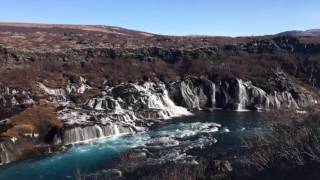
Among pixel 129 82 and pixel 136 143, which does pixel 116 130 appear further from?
pixel 129 82

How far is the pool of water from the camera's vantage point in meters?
63.7

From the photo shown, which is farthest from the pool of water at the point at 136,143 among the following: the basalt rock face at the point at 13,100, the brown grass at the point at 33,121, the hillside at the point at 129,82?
the basalt rock face at the point at 13,100

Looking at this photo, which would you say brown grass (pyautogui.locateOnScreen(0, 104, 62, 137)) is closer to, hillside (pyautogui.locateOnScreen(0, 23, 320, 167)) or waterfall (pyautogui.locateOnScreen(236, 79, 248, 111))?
hillside (pyautogui.locateOnScreen(0, 23, 320, 167))

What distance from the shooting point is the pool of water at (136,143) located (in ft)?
209

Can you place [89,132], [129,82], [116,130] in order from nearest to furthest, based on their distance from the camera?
1. [89,132]
2. [116,130]
3. [129,82]

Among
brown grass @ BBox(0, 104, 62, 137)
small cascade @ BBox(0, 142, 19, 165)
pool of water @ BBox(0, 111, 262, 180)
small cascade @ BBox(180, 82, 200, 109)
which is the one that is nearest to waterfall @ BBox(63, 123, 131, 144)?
pool of water @ BBox(0, 111, 262, 180)

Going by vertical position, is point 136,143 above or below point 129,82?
below

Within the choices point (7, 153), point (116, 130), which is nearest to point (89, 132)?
point (116, 130)

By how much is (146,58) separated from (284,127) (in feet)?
283

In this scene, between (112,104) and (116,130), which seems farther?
(112,104)

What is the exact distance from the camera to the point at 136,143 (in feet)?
253

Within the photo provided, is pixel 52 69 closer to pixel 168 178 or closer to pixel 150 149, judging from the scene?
pixel 150 149

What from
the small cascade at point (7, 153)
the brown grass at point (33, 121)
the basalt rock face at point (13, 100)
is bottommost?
the small cascade at point (7, 153)

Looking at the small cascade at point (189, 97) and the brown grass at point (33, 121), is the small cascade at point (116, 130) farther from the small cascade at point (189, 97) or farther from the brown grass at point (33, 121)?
the small cascade at point (189, 97)
